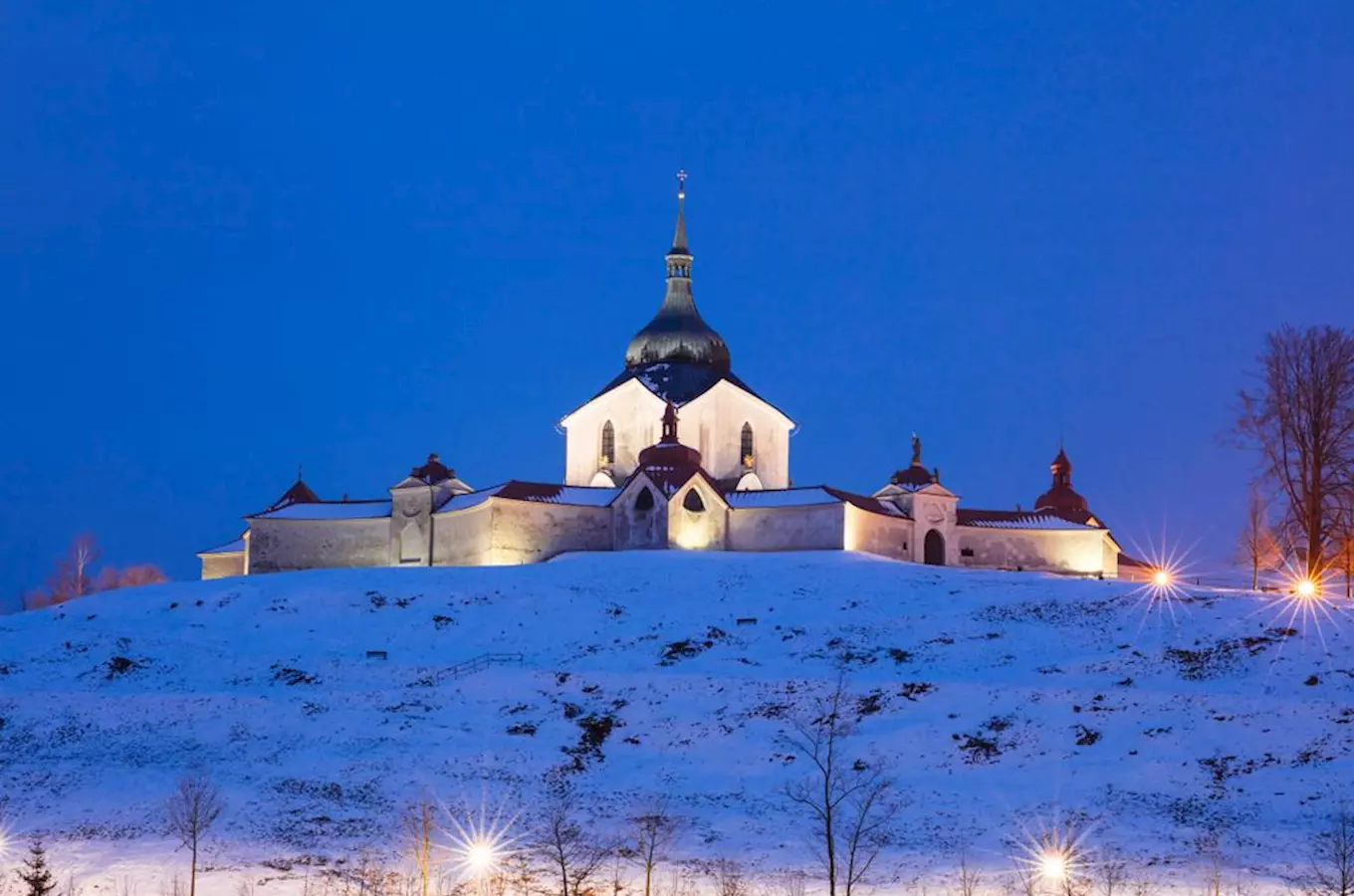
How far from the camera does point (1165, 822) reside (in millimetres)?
41250

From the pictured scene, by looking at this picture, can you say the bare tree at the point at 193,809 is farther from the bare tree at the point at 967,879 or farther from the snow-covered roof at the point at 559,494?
the snow-covered roof at the point at 559,494

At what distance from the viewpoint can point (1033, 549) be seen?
8131 centimetres

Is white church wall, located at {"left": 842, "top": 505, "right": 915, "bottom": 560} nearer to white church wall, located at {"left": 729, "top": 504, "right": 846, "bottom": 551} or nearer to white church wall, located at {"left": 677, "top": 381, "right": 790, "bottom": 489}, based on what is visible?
white church wall, located at {"left": 729, "top": 504, "right": 846, "bottom": 551}

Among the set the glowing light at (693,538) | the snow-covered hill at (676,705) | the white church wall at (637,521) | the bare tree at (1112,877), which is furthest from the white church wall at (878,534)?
the bare tree at (1112,877)

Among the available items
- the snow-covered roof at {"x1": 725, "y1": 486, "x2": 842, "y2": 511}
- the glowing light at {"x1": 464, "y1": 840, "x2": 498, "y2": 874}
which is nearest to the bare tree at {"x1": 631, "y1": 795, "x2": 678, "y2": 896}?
the glowing light at {"x1": 464, "y1": 840, "x2": 498, "y2": 874}

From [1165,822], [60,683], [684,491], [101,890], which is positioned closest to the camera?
[101,890]

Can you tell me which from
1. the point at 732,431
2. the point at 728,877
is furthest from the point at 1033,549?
the point at 728,877

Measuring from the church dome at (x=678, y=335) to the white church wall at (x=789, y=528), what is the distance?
1467cm

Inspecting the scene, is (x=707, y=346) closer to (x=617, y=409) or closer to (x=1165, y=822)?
(x=617, y=409)

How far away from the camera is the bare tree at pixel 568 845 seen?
37.6 meters

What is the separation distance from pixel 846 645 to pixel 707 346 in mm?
35018

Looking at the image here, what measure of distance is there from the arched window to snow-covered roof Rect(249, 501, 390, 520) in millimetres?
12336

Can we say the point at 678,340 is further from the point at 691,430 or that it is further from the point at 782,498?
the point at 782,498

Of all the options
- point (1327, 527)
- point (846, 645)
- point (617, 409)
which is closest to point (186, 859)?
point (846, 645)
